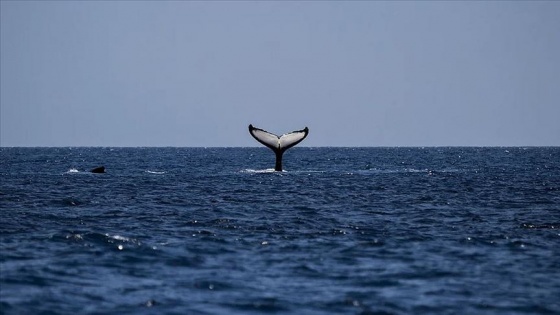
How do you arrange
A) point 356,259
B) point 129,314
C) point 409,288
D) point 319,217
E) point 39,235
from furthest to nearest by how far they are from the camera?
1. point 319,217
2. point 39,235
3. point 356,259
4. point 409,288
5. point 129,314

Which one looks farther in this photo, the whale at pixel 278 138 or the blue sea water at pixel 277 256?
the whale at pixel 278 138

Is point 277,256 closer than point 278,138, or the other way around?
point 277,256

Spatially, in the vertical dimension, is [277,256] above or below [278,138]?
below

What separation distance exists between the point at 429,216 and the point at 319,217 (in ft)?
10.7

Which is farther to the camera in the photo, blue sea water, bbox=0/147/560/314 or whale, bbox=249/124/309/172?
whale, bbox=249/124/309/172

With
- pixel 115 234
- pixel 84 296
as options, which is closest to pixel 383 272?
pixel 84 296

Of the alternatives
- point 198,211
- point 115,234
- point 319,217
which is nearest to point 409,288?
point 115,234

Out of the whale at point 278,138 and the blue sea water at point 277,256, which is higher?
the whale at point 278,138

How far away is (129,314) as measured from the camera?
1320cm

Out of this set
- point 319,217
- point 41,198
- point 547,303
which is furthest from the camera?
point 41,198

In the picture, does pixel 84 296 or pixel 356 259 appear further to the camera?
pixel 356 259

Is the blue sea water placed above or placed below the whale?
below

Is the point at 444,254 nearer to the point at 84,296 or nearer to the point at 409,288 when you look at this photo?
the point at 409,288

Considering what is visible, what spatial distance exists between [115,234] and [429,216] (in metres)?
10.1
